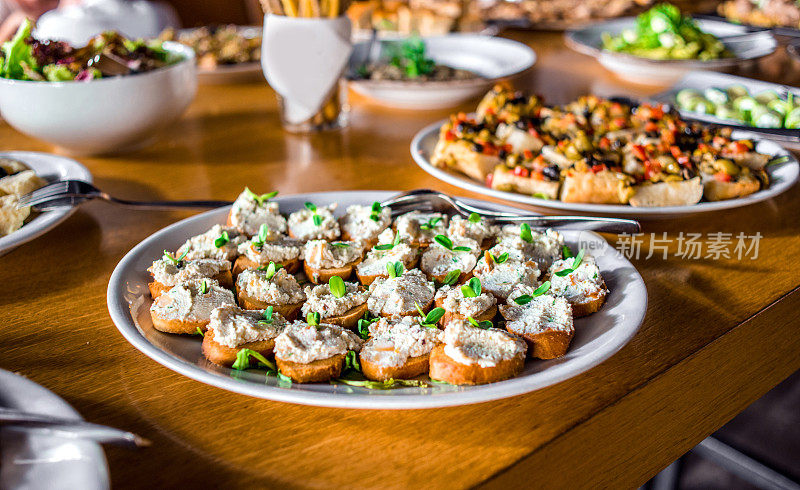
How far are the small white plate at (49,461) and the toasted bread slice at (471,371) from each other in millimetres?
304

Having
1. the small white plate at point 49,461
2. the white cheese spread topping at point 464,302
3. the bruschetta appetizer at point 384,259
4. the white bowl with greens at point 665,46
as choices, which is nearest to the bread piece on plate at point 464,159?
the bruschetta appetizer at point 384,259

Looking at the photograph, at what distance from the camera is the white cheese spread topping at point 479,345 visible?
0.63 metres

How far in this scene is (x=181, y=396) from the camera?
683 mm

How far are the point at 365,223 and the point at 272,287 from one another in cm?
20

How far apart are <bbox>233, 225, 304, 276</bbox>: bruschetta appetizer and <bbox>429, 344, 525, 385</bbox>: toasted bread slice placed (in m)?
0.27

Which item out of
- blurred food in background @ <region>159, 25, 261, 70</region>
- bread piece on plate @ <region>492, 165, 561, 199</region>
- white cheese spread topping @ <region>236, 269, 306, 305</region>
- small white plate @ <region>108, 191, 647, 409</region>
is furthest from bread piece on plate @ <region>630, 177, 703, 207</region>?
blurred food in background @ <region>159, 25, 261, 70</region>

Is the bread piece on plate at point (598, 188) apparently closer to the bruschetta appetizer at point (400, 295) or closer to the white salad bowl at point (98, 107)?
the bruschetta appetizer at point (400, 295)

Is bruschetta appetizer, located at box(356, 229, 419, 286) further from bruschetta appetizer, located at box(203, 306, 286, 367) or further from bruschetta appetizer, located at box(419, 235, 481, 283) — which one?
bruschetta appetizer, located at box(203, 306, 286, 367)

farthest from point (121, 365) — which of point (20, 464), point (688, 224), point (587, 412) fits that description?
point (688, 224)

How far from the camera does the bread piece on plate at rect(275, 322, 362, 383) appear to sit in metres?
0.64

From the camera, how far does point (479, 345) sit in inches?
25.6

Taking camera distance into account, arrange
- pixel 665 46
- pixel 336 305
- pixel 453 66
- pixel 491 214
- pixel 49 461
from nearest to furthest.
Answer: pixel 49 461 < pixel 336 305 < pixel 491 214 < pixel 453 66 < pixel 665 46

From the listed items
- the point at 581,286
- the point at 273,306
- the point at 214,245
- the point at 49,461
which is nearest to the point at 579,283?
the point at 581,286

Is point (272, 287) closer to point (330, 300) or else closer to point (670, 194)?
point (330, 300)
